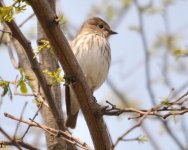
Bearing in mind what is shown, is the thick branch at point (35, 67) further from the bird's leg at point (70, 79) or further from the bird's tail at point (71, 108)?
the bird's tail at point (71, 108)

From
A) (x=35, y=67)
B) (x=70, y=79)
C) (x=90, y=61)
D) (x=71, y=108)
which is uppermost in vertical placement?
(x=90, y=61)

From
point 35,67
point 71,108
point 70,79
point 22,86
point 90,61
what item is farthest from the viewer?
point 71,108

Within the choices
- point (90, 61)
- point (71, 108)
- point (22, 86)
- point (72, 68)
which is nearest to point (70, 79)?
point (72, 68)

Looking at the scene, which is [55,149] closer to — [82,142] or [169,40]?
[82,142]

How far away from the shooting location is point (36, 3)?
274 cm

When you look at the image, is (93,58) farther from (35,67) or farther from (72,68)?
(72,68)

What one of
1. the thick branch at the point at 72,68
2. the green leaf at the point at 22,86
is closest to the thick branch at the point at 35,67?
the green leaf at the point at 22,86

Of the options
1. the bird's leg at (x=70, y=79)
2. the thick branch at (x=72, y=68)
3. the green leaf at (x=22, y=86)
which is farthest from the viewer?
the green leaf at (x=22, y=86)

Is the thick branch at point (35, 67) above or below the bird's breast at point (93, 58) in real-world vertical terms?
below

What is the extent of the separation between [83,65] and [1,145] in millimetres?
2457

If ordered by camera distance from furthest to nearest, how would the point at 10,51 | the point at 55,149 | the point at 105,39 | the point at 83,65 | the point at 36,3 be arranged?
the point at 105,39 → the point at 83,65 → the point at 10,51 → the point at 55,149 → the point at 36,3

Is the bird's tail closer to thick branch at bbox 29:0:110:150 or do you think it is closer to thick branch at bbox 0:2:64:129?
thick branch at bbox 0:2:64:129

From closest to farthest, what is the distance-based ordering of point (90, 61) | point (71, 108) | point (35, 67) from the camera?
point (35, 67)
point (90, 61)
point (71, 108)

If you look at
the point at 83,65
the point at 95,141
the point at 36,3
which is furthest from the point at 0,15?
Answer: the point at 83,65
